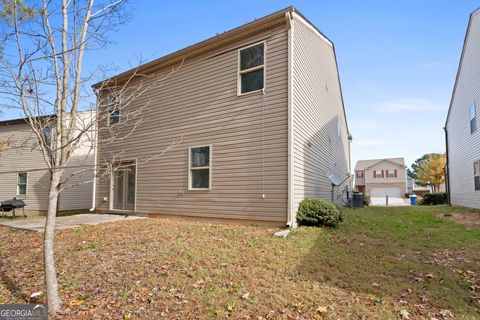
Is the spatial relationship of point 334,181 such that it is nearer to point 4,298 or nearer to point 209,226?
point 209,226

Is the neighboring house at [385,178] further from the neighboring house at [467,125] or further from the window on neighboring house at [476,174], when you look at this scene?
the window on neighboring house at [476,174]

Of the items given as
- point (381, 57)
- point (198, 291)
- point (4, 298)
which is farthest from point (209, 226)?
point (381, 57)

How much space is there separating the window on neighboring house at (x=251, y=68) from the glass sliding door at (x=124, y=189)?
18.2 feet

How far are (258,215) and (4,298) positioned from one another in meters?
5.26

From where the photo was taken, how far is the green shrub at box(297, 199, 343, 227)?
7344 mm

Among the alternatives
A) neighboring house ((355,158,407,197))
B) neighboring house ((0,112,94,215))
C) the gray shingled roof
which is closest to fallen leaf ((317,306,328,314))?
neighboring house ((0,112,94,215))

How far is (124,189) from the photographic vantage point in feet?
37.1

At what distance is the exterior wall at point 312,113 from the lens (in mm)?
8000

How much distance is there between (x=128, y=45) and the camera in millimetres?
6137

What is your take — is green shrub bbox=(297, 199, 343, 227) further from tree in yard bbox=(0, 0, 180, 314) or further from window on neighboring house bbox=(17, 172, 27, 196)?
window on neighboring house bbox=(17, 172, 27, 196)

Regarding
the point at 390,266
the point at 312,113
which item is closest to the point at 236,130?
the point at 312,113

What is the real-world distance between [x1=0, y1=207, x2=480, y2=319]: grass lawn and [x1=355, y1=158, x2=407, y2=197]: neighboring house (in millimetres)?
39863

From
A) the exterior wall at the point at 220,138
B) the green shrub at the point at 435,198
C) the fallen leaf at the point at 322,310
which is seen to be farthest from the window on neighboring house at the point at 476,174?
the fallen leaf at the point at 322,310

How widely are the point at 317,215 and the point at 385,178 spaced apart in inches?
1654
